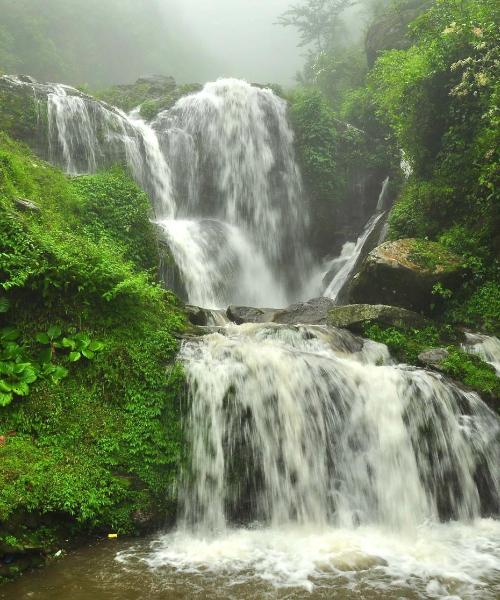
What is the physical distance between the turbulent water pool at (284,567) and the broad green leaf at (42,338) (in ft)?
8.67

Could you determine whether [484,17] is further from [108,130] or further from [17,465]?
[17,465]

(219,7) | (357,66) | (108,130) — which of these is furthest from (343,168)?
(219,7)

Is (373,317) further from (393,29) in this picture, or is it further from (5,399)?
(393,29)

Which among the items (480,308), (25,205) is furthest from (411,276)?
(25,205)

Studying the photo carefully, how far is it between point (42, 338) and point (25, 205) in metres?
2.78

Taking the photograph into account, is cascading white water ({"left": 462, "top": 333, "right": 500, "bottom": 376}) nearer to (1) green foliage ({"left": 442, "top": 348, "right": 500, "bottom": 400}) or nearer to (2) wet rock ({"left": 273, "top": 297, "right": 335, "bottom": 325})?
(1) green foliage ({"left": 442, "top": 348, "right": 500, "bottom": 400})

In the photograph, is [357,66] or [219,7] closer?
[357,66]

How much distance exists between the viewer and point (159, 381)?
6531mm

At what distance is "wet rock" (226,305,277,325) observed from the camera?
10867 millimetres

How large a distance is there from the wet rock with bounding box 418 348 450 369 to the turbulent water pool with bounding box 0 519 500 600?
112 inches

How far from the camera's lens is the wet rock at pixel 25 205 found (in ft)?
25.1

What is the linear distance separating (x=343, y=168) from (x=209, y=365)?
47.2 feet

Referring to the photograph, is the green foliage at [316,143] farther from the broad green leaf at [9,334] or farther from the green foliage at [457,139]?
the broad green leaf at [9,334]

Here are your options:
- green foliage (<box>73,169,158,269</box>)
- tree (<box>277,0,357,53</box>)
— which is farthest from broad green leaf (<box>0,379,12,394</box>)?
tree (<box>277,0,357,53</box>)
